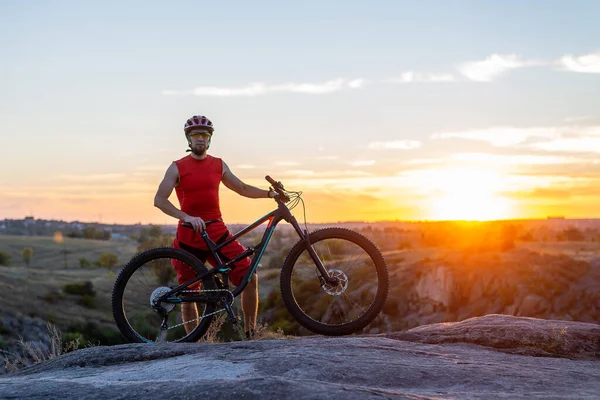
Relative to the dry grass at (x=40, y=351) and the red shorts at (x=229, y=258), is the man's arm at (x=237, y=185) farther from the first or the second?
the dry grass at (x=40, y=351)

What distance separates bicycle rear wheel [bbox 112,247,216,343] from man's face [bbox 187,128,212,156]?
1.17 meters

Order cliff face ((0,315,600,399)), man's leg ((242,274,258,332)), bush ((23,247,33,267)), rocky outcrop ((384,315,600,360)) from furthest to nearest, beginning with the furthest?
bush ((23,247,33,267)), man's leg ((242,274,258,332)), rocky outcrop ((384,315,600,360)), cliff face ((0,315,600,399))

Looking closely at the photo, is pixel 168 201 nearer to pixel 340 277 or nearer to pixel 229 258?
pixel 229 258

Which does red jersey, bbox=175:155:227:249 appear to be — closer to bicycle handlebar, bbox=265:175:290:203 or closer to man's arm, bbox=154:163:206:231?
man's arm, bbox=154:163:206:231

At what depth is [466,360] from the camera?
6.70m

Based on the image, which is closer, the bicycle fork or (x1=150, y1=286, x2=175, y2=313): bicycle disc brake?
the bicycle fork

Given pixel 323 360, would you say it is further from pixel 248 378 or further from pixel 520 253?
pixel 520 253

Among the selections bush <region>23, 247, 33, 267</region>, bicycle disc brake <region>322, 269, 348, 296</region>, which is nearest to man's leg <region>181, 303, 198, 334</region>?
bicycle disc brake <region>322, 269, 348, 296</region>

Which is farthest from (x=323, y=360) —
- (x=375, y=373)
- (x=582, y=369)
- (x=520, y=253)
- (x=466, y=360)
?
(x=520, y=253)

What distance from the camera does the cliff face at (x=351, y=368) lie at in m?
5.16

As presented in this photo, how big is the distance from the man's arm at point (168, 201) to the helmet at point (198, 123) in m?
0.46

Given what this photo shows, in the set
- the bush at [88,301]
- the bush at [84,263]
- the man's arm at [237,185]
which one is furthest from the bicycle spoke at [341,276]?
the bush at [84,263]

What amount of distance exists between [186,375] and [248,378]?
31.8 inches

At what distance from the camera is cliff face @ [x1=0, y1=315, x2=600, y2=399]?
16.9 ft
